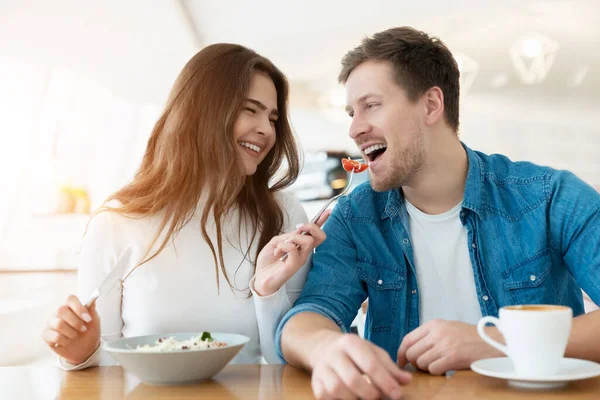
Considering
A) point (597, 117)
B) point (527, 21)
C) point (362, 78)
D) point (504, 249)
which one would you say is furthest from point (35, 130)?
point (597, 117)

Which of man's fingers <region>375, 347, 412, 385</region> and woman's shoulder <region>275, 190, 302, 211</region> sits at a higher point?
woman's shoulder <region>275, 190, 302, 211</region>

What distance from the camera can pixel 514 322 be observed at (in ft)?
2.88

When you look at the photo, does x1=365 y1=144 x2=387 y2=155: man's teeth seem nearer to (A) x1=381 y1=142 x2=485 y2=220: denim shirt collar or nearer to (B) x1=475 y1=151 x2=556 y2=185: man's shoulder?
(A) x1=381 y1=142 x2=485 y2=220: denim shirt collar

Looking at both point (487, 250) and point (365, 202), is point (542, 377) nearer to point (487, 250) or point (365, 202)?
point (487, 250)

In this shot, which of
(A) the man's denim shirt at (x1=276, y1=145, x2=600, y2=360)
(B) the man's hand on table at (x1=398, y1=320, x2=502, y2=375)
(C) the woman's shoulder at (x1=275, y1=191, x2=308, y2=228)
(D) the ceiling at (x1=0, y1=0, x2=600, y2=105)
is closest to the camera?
(B) the man's hand on table at (x1=398, y1=320, x2=502, y2=375)

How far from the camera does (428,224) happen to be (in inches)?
63.8

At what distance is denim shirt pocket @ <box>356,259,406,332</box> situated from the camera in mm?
1554

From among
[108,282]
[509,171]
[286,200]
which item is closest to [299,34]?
[286,200]

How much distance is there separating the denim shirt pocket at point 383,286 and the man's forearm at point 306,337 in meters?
0.26

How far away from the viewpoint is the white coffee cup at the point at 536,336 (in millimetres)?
861

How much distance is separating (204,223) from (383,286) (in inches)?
18.2

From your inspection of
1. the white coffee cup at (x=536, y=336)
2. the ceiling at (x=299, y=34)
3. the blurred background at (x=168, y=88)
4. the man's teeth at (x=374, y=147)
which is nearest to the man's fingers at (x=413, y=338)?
the white coffee cup at (x=536, y=336)

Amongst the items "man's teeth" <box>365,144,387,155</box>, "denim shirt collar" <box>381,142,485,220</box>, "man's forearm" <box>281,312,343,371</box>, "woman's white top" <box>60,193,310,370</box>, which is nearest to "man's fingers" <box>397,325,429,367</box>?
"man's forearm" <box>281,312,343,371</box>

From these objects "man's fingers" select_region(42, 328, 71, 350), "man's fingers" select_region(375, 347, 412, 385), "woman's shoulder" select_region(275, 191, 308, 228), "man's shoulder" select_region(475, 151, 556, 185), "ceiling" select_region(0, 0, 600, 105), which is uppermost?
"ceiling" select_region(0, 0, 600, 105)
